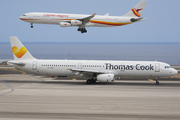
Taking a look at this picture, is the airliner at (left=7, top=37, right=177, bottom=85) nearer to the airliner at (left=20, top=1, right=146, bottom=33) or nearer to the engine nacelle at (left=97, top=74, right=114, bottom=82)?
the engine nacelle at (left=97, top=74, right=114, bottom=82)

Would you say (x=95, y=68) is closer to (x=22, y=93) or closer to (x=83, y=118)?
(x=22, y=93)

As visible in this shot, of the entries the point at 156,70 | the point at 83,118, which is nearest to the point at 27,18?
the point at 156,70

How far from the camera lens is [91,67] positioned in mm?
38750

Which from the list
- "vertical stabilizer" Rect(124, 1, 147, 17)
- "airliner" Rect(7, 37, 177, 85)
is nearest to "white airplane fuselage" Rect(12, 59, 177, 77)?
"airliner" Rect(7, 37, 177, 85)

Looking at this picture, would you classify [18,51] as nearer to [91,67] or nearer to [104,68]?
[91,67]

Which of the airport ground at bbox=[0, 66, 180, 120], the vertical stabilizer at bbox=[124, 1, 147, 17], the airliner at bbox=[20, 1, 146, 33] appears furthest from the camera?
the vertical stabilizer at bbox=[124, 1, 147, 17]

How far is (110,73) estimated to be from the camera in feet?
125

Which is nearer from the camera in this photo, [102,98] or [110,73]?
[102,98]

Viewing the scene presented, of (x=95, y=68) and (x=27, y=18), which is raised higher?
(x=27, y=18)

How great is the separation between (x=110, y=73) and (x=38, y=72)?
10.9m

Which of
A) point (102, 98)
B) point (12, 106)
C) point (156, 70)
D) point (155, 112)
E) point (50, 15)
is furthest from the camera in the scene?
point (50, 15)

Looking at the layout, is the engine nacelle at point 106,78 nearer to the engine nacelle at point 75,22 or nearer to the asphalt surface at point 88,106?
the asphalt surface at point 88,106

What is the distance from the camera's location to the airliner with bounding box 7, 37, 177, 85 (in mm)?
37938

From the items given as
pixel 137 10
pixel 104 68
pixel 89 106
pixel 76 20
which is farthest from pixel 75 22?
pixel 89 106
